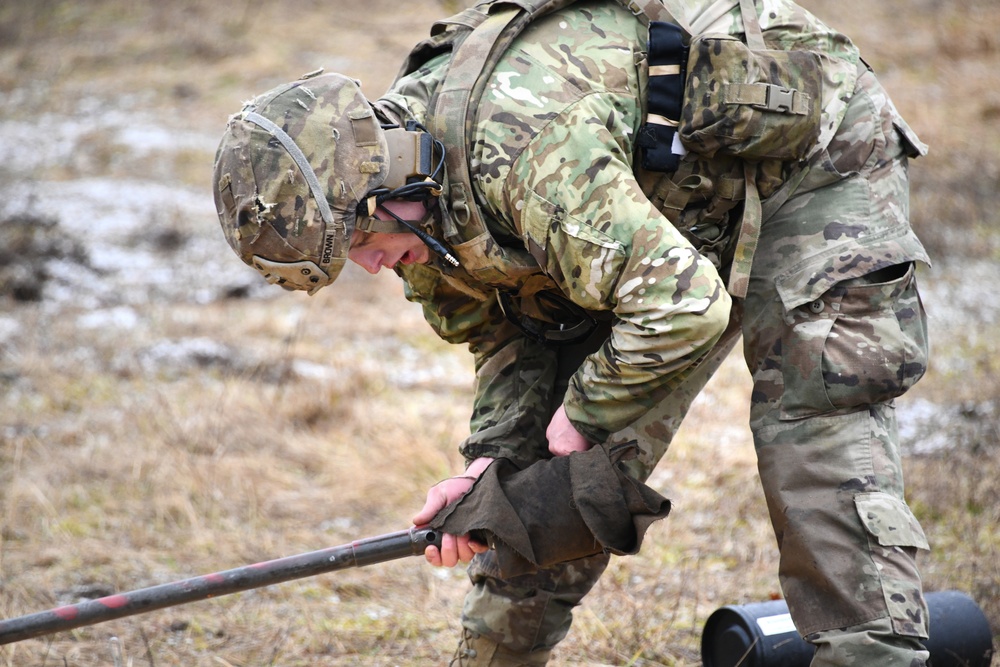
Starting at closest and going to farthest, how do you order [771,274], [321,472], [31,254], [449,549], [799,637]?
[771,274], [449,549], [799,637], [321,472], [31,254]

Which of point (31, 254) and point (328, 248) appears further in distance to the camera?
point (31, 254)

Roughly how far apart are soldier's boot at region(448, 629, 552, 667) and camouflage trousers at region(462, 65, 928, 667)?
3.12 feet

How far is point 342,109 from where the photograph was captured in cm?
253

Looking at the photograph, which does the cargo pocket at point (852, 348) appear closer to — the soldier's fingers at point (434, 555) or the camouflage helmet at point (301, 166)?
the soldier's fingers at point (434, 555)

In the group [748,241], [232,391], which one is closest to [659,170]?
[748,241]

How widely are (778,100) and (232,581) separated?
204 centimetres

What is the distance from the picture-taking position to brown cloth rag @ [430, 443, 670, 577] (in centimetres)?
263

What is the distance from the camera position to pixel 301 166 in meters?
2.48

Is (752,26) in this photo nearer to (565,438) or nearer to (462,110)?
(462,110)

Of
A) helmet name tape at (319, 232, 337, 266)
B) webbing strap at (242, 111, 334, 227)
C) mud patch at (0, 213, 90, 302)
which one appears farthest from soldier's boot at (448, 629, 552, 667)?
mud patch at (0, 213, 90, 302)

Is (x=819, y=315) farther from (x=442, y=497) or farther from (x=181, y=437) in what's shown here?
(x=181, y=437)

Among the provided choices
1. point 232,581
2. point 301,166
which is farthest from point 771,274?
point 232,581

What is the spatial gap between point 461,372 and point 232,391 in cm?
165

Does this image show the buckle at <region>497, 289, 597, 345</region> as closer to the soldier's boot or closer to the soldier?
the soldier
